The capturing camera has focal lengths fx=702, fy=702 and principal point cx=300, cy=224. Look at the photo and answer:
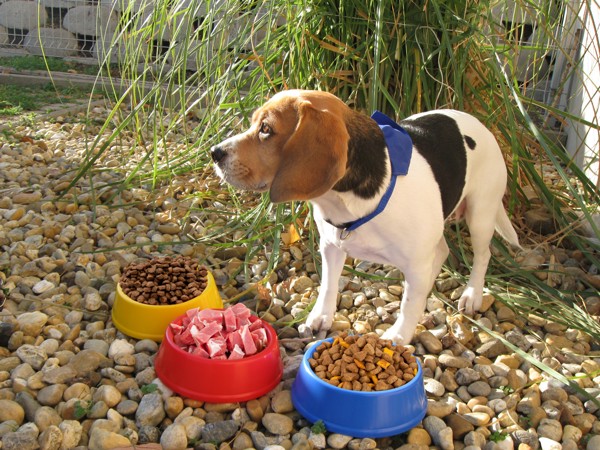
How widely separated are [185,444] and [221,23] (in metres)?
2.26

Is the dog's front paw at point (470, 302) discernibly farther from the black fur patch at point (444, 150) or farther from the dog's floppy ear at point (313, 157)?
the dog's floppy ear at point (313, 157)

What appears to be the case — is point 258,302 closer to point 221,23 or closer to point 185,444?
point 185,444

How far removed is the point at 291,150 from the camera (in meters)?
2.41

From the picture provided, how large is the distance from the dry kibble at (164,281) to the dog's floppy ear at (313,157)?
84cm

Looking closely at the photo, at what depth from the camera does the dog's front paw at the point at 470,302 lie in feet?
10.9

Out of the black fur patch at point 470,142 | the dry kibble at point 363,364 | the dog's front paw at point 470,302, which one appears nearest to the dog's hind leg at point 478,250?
the dog's front paw at point 470,302

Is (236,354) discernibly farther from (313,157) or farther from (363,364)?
(313,157)

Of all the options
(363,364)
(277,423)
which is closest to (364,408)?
(363,364)

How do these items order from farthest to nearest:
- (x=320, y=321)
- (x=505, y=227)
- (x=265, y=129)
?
(x=505, y=227) → (x=320, y=321) → (x=265, y=129)

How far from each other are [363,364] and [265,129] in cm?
92

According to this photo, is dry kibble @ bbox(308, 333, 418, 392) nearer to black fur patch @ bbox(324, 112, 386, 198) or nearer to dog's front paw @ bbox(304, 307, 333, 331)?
dog's front paw @ bbox(304, 307, 333, 331)

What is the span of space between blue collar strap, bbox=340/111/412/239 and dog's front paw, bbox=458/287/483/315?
914mm

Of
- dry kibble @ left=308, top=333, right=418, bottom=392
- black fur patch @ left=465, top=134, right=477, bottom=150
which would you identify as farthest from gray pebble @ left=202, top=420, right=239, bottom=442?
black fur patch @ left=465, top=134, right=477, bottom=150

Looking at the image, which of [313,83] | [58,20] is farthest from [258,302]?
[58,20]
